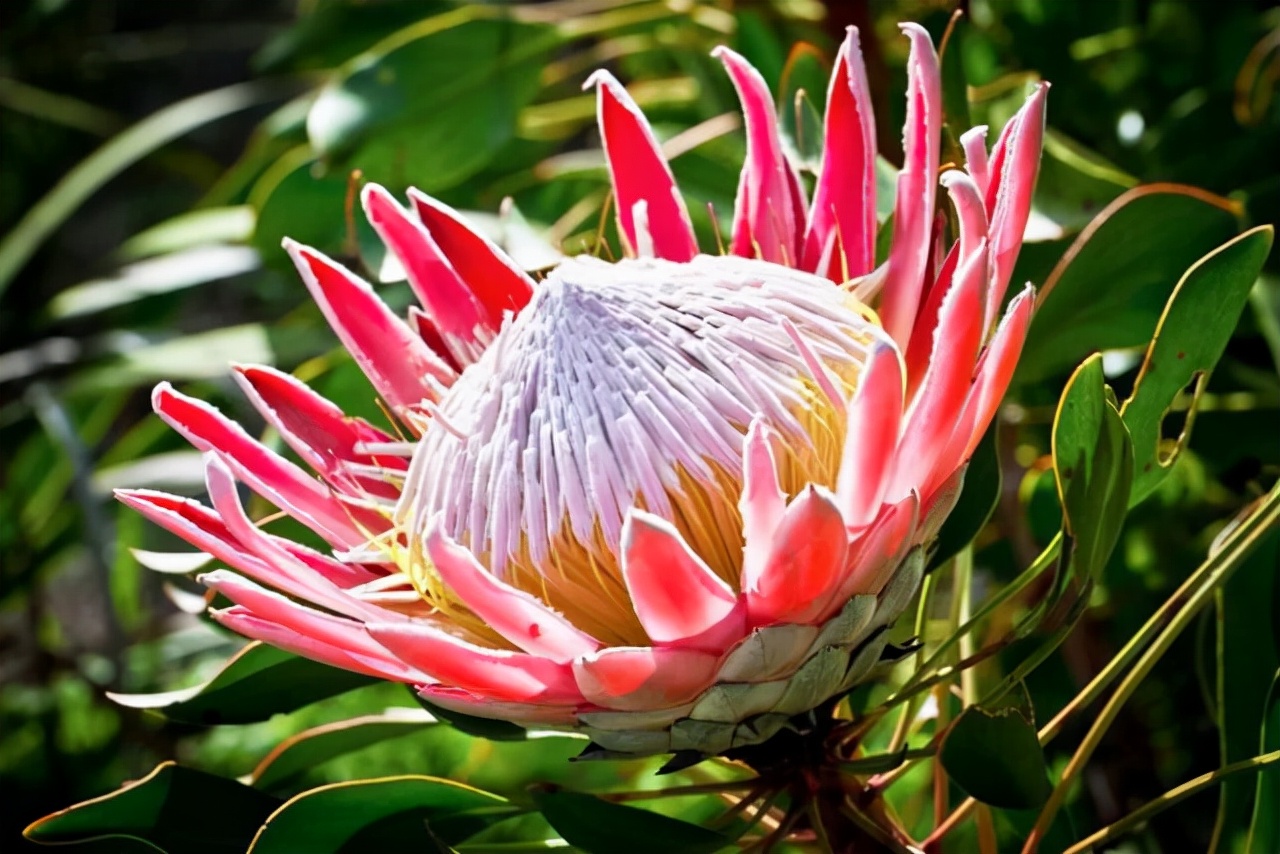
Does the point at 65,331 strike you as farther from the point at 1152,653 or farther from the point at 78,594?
the point at 1152,653

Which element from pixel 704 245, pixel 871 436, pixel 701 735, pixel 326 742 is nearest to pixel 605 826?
pixel 701 735

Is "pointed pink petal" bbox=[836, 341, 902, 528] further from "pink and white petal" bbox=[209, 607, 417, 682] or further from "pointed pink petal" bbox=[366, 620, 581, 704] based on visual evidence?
"pink and white petal" bbox=[209, 607, 417, 682]

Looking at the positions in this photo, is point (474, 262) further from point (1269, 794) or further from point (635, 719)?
point (1269, 794)

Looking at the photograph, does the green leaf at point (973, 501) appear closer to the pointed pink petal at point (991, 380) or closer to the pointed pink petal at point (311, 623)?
the pointed pink petal at point (991, 380)

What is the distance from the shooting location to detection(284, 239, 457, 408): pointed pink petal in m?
1.08

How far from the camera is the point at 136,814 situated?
0.99 meters

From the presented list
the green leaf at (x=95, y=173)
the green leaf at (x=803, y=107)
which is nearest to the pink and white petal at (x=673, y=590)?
the green leaf at (x=803, y=107)

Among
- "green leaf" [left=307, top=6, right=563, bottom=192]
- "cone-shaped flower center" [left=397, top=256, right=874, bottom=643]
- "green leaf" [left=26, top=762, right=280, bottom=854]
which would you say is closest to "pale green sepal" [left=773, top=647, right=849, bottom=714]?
"cone-shaped flower center" [left=397, top=256, right=874, bottom=643]

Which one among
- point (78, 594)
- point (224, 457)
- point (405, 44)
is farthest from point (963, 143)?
point (78, 594)

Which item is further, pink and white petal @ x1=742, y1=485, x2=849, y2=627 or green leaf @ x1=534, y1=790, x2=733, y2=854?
green leaf @ x1=534, y1=790, x2=733, y2=854

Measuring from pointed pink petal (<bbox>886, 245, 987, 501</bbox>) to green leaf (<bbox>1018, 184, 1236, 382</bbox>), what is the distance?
0.94 feet

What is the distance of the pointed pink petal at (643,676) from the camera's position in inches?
29.0

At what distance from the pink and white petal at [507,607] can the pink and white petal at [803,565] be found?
4.1 inches

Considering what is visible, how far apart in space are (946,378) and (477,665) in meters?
0.30
